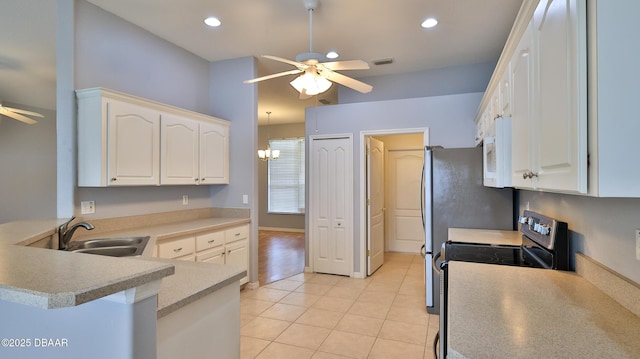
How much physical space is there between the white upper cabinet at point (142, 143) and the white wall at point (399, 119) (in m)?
1.49

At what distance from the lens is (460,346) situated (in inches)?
35.6

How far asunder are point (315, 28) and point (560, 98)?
8.98 feet

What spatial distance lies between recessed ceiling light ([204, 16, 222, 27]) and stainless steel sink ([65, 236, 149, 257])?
2.14 m

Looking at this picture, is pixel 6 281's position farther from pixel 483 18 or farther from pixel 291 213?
pixel 291 213

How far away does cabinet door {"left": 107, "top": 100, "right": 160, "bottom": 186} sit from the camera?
2746 millimetres

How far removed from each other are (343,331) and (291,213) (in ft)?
18.5

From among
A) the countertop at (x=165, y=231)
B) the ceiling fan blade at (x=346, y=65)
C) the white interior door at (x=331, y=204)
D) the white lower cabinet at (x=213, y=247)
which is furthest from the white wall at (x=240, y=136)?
the ceiling fan blade at (x=346, y=65)

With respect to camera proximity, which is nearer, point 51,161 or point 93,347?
point 93,347

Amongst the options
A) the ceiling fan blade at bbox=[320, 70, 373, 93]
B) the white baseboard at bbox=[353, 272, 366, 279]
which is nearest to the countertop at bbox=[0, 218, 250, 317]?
the ceiling fan blade at bbox=[320, 70, 373, 93]

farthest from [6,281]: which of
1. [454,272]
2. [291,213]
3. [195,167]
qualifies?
[291,213]

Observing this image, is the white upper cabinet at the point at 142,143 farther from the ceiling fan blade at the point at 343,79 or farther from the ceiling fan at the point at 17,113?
the ceiling fan blade at the point at 343,79

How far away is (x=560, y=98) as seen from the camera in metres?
1.07

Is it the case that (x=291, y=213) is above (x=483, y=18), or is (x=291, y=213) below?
below

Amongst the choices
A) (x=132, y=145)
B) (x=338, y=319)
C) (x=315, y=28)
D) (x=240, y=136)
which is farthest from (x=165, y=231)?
(x=315, y=28)
